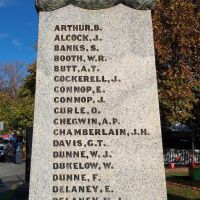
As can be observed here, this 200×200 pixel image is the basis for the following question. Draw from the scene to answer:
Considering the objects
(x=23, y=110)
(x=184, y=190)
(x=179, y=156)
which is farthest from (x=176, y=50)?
(x=23, y=110)

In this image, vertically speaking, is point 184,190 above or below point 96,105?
below

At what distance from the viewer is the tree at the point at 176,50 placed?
23422 mm

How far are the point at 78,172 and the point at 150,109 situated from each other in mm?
1318

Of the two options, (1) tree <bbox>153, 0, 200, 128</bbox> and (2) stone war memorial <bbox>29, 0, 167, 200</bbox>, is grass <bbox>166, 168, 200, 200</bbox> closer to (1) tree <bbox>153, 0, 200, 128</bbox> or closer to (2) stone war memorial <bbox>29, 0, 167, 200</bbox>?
(1) tree <bbox>153, 0, 200, 128</bbox>

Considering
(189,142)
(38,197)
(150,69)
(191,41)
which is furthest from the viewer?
(189,142)

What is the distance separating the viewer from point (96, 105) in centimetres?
655

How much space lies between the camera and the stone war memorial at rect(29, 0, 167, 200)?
6.36 m

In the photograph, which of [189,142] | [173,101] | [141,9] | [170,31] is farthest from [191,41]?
[189,142]

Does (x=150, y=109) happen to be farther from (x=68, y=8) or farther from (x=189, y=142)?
(x=189, y=142)

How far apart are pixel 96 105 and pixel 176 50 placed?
18.8m

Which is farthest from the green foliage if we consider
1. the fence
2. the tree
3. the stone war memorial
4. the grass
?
the stone war memorial

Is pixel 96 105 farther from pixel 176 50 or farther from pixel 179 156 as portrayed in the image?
pixel 179 156

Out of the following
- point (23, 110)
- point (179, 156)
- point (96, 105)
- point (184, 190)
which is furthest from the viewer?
point (23, 110)

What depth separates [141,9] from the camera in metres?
6.88
